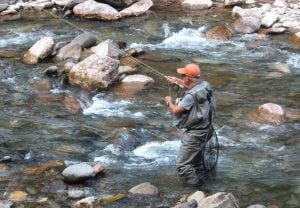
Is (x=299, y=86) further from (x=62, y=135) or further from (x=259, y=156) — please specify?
(x=62, y=135)

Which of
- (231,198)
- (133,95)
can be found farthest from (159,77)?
(231,198)

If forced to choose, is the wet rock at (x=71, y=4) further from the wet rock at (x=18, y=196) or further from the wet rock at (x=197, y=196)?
the wet rock at (x=197, y=196)

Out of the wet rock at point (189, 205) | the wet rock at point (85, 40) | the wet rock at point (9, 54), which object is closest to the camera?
the wet rock at point (189, 205)

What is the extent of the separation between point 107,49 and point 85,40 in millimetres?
1019

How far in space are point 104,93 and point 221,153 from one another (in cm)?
397

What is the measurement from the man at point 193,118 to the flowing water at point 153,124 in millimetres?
361

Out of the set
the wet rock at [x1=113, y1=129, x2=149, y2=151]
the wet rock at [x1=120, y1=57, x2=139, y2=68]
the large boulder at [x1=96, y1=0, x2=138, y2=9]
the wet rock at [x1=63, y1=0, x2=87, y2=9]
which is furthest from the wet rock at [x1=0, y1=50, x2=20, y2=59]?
the wet rock at [x1=113, y1=129, x2=149, y2=151]

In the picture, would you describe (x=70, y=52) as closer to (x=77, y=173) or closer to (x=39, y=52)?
(x=39, y=52)

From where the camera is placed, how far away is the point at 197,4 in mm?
20062

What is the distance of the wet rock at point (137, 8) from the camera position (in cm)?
1898

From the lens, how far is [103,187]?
8.55 metres

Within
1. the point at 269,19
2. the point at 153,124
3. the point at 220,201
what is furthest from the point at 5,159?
the point at 269,19

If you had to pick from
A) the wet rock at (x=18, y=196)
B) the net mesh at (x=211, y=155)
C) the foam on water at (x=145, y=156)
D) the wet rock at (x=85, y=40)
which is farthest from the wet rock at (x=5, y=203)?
the wet rock at (x=85, y=40)

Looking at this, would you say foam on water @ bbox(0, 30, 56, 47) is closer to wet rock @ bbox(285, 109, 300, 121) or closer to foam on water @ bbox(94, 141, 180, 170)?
foam on water @ bbox(94, 141, 180, 170)
